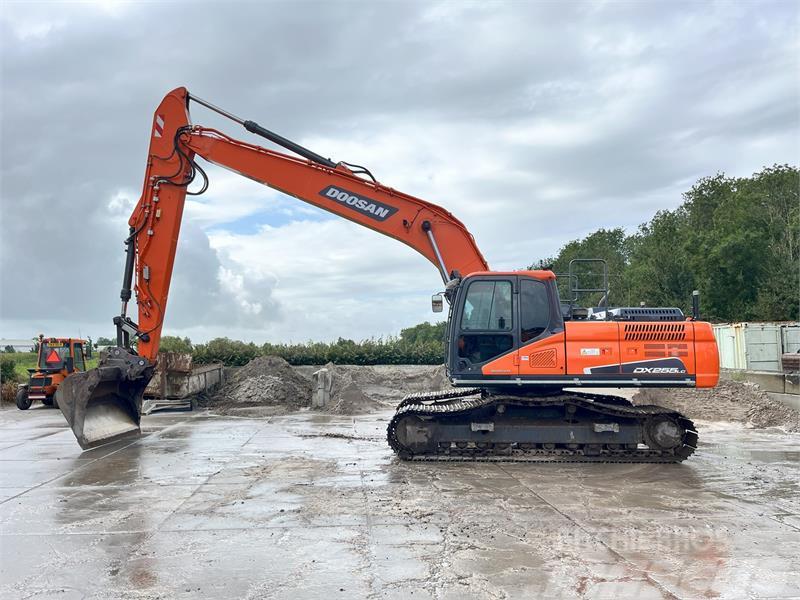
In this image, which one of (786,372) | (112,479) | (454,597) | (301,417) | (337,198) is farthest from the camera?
(301,417)

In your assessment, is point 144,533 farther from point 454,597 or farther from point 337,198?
point 337,198

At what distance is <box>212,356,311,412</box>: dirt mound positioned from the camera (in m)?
19.5

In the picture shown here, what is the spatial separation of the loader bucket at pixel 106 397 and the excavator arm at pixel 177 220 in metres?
0.02

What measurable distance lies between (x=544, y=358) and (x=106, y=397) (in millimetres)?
7500

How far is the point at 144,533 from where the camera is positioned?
20.7ft

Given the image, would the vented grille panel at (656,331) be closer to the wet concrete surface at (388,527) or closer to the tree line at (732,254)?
the wet concrete surface at (388,527)

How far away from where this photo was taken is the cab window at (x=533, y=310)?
9766 mm

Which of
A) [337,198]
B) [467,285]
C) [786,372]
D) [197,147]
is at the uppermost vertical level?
[197,147]

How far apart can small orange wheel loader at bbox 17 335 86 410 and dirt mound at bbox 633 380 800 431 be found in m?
15.7

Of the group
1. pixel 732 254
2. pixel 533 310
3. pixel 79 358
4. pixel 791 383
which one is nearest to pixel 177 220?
pixel 533 310

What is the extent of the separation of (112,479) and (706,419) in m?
12.4

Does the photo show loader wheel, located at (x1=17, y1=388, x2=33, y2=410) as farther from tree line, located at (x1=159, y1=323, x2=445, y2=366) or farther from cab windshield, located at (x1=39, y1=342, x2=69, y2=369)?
tree line, located at (x1=159, y1=323, x2=445, y2=366)

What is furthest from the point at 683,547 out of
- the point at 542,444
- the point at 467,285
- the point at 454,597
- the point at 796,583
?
the point at 467,285

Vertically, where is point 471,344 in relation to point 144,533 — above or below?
above
